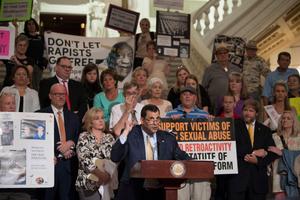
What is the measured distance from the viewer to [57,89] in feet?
24.7

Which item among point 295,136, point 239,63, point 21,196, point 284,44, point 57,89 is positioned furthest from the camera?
point 284,44

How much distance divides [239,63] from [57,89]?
431cm

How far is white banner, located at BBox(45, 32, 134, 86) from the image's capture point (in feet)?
35.8

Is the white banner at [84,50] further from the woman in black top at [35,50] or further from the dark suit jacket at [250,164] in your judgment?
the dark suit jacket at [250,164]

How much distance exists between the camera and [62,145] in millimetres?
7250

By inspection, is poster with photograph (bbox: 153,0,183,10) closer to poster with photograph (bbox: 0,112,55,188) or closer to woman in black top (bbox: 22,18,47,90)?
woman in black top (bbox: 22,18,47,90)

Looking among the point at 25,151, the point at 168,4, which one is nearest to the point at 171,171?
the point at 25,151

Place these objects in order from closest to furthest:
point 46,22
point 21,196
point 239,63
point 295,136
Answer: point 21,196 → point 295,136 → point 239,63 → point 46,22

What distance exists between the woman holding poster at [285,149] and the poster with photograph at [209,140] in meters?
0.54

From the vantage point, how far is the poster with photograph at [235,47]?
11070mm

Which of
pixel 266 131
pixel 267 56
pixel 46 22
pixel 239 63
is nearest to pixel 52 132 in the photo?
pixel 266 131

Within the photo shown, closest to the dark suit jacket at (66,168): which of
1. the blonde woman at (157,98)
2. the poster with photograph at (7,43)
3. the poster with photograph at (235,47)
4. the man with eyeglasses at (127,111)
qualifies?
the man with eyeglasses at (127,111)

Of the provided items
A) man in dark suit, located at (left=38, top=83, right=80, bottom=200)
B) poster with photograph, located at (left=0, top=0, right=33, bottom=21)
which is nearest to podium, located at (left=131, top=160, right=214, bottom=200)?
man in dark suit, located at (left=38, top=83, right=80, bottom=200)

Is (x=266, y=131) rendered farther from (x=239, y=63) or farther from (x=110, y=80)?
(x=239, y=63)
